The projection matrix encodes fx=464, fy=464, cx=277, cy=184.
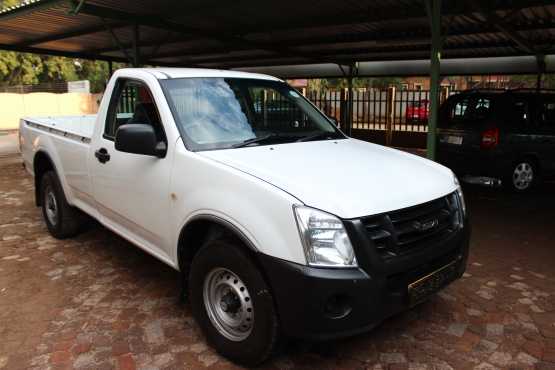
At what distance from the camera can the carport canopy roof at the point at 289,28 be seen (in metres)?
8.00

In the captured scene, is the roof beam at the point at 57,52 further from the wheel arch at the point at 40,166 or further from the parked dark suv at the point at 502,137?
the parked dark suv at the point at 502,137

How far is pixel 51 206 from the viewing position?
222 inches

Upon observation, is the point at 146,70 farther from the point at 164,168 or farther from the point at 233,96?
the point at 164,168

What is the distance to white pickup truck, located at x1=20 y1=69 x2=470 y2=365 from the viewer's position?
251 centimetres

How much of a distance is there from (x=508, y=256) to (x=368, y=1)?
4730 millimetres

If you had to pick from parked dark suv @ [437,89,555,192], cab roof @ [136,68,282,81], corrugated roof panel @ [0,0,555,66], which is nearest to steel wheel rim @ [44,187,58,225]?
cab roof @ [136,68,282,81]

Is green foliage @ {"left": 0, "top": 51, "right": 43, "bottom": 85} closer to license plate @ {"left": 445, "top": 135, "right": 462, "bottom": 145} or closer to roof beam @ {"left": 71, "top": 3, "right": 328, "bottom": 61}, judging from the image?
roof beam @ {"left": 71, "top": 3, "right": 328, "bottom": 61}

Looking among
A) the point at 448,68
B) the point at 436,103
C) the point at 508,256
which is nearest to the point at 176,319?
the point at 508,256

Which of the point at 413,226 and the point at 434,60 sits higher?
the point at 434,60

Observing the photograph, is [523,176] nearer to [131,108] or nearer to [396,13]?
[396,13]

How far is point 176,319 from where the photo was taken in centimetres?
364

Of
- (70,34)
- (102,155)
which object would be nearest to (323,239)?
(102,155)

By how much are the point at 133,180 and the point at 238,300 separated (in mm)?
1394

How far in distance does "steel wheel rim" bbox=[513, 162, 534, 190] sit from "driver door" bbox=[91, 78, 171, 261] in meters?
6.84
